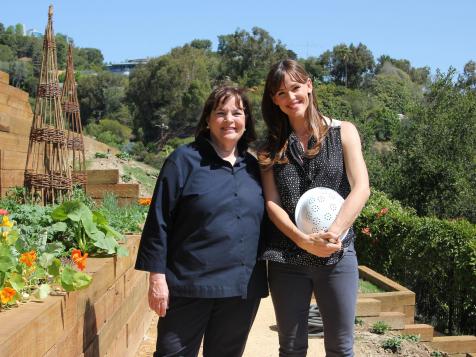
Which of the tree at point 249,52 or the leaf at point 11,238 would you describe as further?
the tree at point 249,52

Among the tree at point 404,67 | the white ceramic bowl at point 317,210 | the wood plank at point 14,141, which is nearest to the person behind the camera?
the white ceramic bowl at point 317,210

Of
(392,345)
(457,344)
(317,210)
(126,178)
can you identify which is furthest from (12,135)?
(126,178)

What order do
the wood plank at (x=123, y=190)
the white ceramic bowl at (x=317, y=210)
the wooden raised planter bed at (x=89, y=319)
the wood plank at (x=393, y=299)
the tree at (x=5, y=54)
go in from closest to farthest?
the wooden raised planter bed at (x=89, y=319), the white ceramic bowl at (x=317, y=210), the wood plank at (x=393, y=299), the wood plank at (x=123, y=190), the tree at (x=5, y=54)

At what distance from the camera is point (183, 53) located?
61.3m

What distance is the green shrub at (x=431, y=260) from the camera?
758 centimetres

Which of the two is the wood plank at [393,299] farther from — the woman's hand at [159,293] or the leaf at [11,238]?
the leaf at [11,238]

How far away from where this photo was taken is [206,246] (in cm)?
275

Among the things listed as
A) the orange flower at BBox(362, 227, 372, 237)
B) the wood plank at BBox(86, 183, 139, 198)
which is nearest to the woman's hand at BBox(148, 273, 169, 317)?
the wood plank at BBox(86, 183, 139, 198)

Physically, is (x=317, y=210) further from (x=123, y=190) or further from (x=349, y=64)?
(x=349, y=64)

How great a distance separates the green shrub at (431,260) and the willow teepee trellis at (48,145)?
4702 millimetres

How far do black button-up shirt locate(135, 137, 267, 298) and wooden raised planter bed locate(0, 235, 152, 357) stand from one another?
1.34ft

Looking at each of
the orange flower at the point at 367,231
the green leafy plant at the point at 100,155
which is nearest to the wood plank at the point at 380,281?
the orange flower at the point at 367,231

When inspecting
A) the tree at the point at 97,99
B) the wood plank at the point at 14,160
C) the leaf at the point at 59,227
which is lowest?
the leaf at the point at 59,227

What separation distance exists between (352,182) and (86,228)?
154 cm
